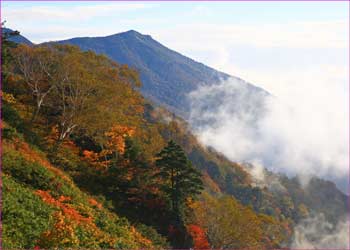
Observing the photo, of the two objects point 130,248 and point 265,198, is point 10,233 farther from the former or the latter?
point 265,198

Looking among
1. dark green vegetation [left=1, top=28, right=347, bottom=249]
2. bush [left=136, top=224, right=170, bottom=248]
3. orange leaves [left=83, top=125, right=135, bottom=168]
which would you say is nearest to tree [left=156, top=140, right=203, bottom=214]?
dark green vegetation [left=1, top=28, right=347, bottom=249]

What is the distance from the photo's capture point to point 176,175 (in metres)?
43.8

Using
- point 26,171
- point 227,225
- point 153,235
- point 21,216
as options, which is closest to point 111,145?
point 153,235

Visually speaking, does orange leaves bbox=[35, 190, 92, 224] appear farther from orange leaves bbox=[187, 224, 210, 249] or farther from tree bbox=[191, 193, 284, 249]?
tree bbox=[191, 193, 284, 249]

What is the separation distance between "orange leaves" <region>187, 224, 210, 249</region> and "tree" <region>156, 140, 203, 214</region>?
2.93 m

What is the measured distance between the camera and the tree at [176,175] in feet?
140

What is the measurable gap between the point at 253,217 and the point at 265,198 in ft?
486

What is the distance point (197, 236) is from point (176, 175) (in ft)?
19.3

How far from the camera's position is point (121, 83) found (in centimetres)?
4831

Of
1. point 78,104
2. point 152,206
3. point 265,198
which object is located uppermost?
point 78,104

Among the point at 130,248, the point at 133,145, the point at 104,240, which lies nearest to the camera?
the point at 104,240

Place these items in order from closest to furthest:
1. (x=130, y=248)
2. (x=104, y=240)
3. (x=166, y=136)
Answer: (x=104, y=240) < (x=130, y=248) < (x=166, y=136)

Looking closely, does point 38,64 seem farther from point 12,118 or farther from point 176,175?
point 176,175

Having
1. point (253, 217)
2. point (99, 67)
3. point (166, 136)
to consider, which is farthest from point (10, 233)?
point (166, 136)
